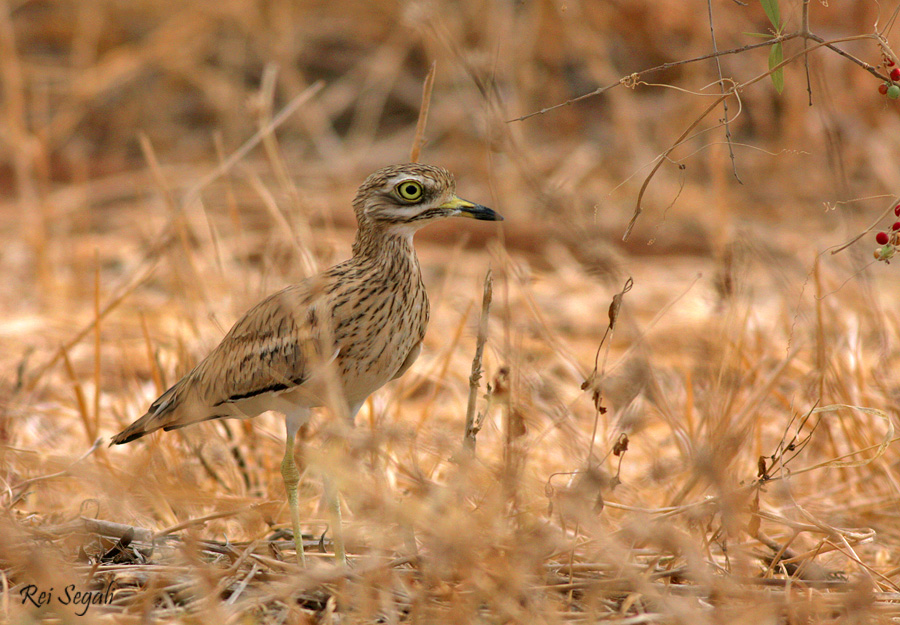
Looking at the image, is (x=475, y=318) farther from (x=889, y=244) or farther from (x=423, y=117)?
(x=889, y=244)

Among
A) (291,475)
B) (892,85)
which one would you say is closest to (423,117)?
(291,475)

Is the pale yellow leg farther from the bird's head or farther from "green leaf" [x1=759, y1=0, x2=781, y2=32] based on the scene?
"green leaf" [x1=759, y1=0, x2=781, y2=32]

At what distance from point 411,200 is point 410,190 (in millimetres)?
31

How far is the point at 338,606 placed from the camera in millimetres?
2312

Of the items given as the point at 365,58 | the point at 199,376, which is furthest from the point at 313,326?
the point at 365,58

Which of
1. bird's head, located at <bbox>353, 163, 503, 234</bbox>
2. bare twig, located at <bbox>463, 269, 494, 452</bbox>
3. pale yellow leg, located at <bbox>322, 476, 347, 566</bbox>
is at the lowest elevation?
pale yellow leg, located at <bbox>322, 476, 347, 566</bbox>

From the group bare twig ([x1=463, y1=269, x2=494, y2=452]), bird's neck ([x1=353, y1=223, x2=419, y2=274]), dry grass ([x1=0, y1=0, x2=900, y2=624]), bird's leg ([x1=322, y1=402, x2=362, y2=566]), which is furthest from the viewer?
bird's neck ([x1=353, y1=223, x2=419, y2=274])

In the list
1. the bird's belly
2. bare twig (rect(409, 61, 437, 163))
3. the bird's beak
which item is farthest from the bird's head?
the bird's belly

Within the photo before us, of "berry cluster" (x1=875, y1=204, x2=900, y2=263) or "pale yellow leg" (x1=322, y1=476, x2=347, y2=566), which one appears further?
"pale yellow leg" (x1=322, y1=476, x2=347, y2=566)

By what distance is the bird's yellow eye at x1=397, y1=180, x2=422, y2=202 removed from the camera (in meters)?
2.88

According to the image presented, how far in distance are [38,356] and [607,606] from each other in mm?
3455

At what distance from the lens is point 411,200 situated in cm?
290

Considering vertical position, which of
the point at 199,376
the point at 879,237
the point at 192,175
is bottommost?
the point at 199,376

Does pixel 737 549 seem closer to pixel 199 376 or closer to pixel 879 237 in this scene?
pixel 879 237
